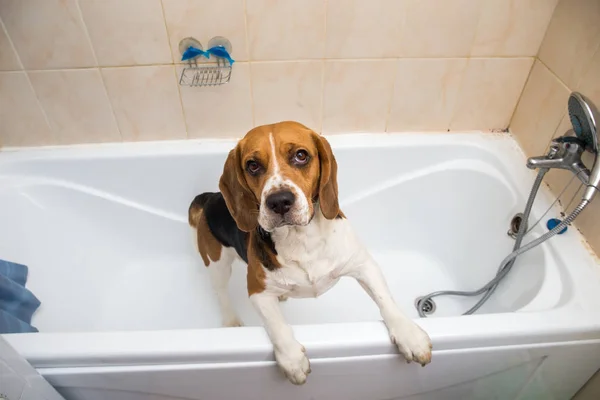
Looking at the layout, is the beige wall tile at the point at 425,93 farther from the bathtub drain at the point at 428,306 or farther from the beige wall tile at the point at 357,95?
the bathtub drain at the point at 428,306

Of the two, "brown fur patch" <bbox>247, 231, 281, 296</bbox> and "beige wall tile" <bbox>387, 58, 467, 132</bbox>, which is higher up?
"beige wall tile" <bbox>387, 58, 467, 132</bbox>

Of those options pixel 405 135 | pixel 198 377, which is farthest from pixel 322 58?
pixel 198 377

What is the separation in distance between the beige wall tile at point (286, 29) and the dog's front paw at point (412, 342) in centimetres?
92

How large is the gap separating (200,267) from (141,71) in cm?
79

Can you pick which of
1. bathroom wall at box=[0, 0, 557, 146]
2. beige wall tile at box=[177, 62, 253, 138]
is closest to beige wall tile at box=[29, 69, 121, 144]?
bathroom wall at box=[0, 0, 557, 146]

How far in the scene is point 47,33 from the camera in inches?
50.1

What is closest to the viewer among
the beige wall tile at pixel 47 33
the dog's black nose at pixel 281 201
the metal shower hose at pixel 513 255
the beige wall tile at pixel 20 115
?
the dog's black nose at pixel 281 201

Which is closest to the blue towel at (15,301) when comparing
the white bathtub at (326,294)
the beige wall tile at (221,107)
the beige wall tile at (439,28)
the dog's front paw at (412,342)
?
the white bathtub at (326,294)

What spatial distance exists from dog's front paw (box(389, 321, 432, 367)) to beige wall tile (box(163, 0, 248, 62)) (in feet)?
3.29

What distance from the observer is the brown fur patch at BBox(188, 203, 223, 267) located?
1.30 m

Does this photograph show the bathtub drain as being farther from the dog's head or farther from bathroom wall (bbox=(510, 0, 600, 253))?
the dog's head

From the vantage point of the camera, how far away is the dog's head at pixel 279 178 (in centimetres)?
88

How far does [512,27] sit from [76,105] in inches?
60.2

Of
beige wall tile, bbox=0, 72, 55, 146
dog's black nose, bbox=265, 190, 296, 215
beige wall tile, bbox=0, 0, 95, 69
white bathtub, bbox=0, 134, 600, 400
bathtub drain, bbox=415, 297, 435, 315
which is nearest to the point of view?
dog's black nose, bbox=265, 190, 296, 215
